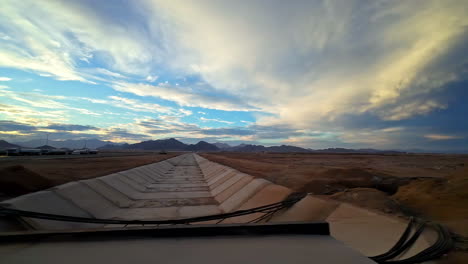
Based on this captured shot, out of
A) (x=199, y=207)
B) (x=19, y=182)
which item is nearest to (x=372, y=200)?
(x=199, y=207)

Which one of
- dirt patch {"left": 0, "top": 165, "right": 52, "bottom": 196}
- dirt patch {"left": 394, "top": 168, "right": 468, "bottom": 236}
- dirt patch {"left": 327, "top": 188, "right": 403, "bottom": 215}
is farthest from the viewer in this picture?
dirt patch {"left": 0, "top": 165, "right": 52, "bottom": 196}

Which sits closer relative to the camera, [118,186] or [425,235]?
[425,235]

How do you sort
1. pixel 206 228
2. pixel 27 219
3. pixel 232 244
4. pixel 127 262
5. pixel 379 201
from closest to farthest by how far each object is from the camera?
pixel 127 262, pixel 232 244, pixel 206 228, pixel 27 219, pixel 379 201

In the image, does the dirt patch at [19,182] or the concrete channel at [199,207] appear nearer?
the concrete channel at [199,207]

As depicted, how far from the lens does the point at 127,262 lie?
291cm

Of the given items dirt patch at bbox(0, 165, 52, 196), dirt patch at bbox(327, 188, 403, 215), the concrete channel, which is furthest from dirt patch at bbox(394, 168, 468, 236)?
dirt patch at bbox(0, 165, 52, 196)

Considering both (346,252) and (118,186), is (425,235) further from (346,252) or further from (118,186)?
(118,186)

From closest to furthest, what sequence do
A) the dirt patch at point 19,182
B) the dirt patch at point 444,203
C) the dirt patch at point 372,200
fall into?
the dirt patch at point 444,203
the dirt patch at point 372,200
the dirt patch at point 19,182

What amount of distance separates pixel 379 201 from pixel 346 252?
3832 mm

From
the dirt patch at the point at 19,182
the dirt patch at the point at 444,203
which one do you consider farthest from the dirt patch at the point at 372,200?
the dirt patch at the point at 19,182

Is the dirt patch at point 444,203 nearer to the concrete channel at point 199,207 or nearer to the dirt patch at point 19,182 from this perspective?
the concrete channel at point 199,207

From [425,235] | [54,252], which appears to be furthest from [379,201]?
[54,252]

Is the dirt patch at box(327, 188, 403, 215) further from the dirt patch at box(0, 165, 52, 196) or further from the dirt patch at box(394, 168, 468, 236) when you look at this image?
the dirt patch at box(0, 165, 52, 196)

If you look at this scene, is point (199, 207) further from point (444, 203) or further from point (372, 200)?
point (444, 203)
